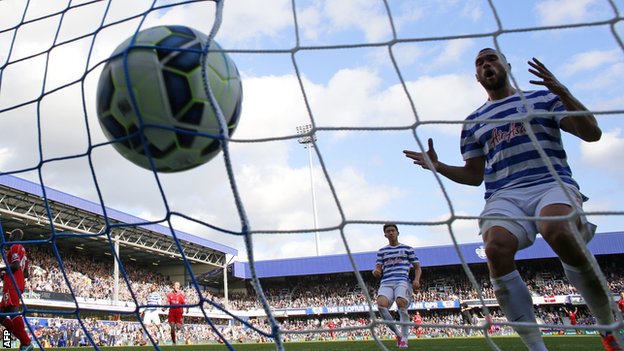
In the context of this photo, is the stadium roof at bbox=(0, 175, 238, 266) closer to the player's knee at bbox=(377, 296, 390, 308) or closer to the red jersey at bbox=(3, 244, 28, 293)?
the red jersey at bbox=(3, 244, 28, 293)

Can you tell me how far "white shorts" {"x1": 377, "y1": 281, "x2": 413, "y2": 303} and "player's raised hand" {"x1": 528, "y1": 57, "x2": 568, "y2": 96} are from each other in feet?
13.3

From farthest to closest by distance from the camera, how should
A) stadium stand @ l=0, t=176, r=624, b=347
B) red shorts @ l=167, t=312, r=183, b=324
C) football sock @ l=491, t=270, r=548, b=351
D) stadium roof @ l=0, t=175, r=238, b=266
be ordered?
stadium stand @ l=0, t=176, r=624, b=347, stadium roof @ l=0, t=175, r=238, b=266, red shorts @ l=167, t=312, r=183, b=324, football sock @ l=491, t=270, r=548, b=351

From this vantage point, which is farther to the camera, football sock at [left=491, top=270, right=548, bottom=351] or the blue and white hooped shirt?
the blue and white hooped shirt

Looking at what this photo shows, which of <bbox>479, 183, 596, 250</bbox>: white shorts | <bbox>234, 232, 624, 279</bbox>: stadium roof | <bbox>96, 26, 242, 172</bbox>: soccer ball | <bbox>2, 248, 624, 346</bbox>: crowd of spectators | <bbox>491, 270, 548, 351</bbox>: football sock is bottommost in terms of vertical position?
<bbox>491, 270, 548, 351</bbox>: football sock

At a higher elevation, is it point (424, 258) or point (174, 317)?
point (424, 258)

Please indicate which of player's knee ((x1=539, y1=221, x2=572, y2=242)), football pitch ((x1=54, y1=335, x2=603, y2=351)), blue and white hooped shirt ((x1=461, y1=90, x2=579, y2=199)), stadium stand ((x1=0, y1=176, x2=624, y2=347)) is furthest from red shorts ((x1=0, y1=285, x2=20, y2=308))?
stadium stand ((x1=0, y1=176, x2=624, y2=347))

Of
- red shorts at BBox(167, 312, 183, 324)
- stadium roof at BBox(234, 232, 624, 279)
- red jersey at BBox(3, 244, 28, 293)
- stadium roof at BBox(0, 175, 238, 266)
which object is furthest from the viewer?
stadium roof at BBox(234, 232, 624, 279)

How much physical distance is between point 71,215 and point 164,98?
21111 millimetres

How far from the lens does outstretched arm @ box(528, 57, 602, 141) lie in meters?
2.15

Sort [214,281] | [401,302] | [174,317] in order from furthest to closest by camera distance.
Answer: [214,281], [174,317], [401,302]

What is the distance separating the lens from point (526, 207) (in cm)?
230

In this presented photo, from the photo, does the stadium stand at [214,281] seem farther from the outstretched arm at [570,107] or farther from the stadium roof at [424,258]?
the outstretched arm at [570,107]

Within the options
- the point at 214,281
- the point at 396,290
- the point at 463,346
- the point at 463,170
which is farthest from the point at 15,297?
the point at 214,281

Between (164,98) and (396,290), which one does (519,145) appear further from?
(396,290)
